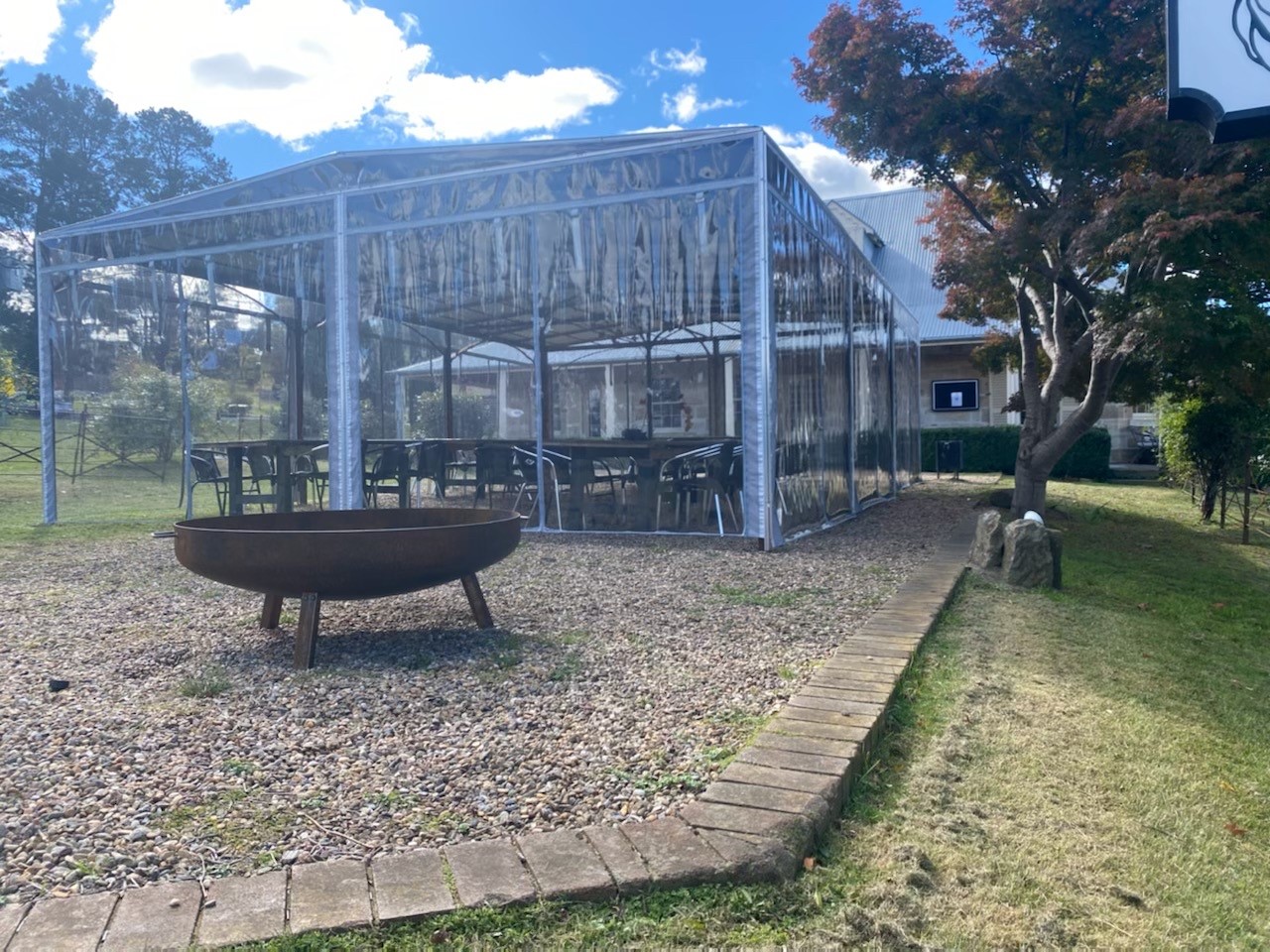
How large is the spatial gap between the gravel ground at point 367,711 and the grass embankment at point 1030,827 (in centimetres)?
44

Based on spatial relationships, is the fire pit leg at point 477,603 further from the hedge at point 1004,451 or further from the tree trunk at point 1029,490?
the hedge at point 1004,451

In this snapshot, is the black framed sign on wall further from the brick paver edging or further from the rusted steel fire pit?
the brick paver edging

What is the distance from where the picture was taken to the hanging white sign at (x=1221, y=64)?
5.06 m

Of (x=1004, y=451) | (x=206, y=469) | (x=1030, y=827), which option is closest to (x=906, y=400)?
(x=1004, y=451)

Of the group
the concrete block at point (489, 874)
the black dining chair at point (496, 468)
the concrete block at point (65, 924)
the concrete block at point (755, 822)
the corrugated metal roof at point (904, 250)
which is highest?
the corrugated metal roof at point (904, 250)

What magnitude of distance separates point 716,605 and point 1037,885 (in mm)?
2830

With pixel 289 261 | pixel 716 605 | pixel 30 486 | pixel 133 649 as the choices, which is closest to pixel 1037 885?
pixel 716 605

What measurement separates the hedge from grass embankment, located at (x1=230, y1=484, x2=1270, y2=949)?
1249cm

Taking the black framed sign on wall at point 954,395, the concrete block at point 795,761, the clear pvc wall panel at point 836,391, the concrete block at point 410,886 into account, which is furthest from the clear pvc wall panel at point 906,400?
the concrete block at point 410,886

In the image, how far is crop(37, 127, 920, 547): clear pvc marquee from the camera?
22.7ft

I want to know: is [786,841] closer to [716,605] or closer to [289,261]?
[716,605]

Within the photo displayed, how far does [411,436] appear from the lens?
41.1ft

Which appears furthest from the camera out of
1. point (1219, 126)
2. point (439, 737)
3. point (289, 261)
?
point (289, 261)

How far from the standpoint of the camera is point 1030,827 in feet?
6.99
